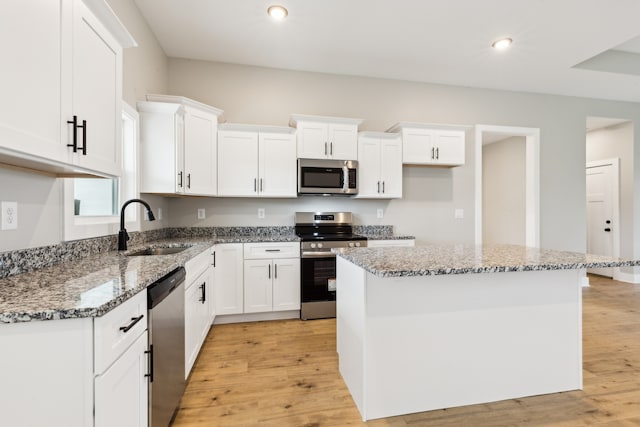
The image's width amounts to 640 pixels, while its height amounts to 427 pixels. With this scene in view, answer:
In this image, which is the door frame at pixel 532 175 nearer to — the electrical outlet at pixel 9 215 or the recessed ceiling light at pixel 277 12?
the recessed ceiling light at pixel 277 12

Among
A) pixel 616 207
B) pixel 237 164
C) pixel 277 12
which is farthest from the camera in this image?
pixel 616 207

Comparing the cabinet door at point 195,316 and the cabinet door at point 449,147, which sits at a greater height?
the cabinet door at point 449,147

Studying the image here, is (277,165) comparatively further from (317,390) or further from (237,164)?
(317,390)

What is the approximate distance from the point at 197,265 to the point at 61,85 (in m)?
1.38

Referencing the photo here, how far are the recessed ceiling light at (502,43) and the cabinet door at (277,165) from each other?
7.79 ft

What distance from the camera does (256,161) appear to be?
3.29m

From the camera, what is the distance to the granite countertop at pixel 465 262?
1.44 m

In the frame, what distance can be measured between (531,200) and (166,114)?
4.86m

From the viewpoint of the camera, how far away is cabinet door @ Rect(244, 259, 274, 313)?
3.09 metres

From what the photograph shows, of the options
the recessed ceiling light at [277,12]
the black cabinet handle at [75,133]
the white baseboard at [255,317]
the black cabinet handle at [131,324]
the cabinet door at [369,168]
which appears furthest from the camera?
the cabinet door at [369,168]

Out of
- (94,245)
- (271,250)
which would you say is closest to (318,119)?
(271,250)

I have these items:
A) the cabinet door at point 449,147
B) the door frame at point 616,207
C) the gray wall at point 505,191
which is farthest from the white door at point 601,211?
the cabinet door at point 449,147

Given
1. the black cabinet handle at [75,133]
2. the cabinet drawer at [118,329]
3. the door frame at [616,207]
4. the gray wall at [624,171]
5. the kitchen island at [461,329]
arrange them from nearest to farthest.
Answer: the cabinet drawer at [118,329]
the black cabinet handle at [75,133]
the kitchen island at [461,329]
the gray wall at [624,171]
the door frame at [616,207]

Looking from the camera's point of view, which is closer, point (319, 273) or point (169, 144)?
point (169, 144)
